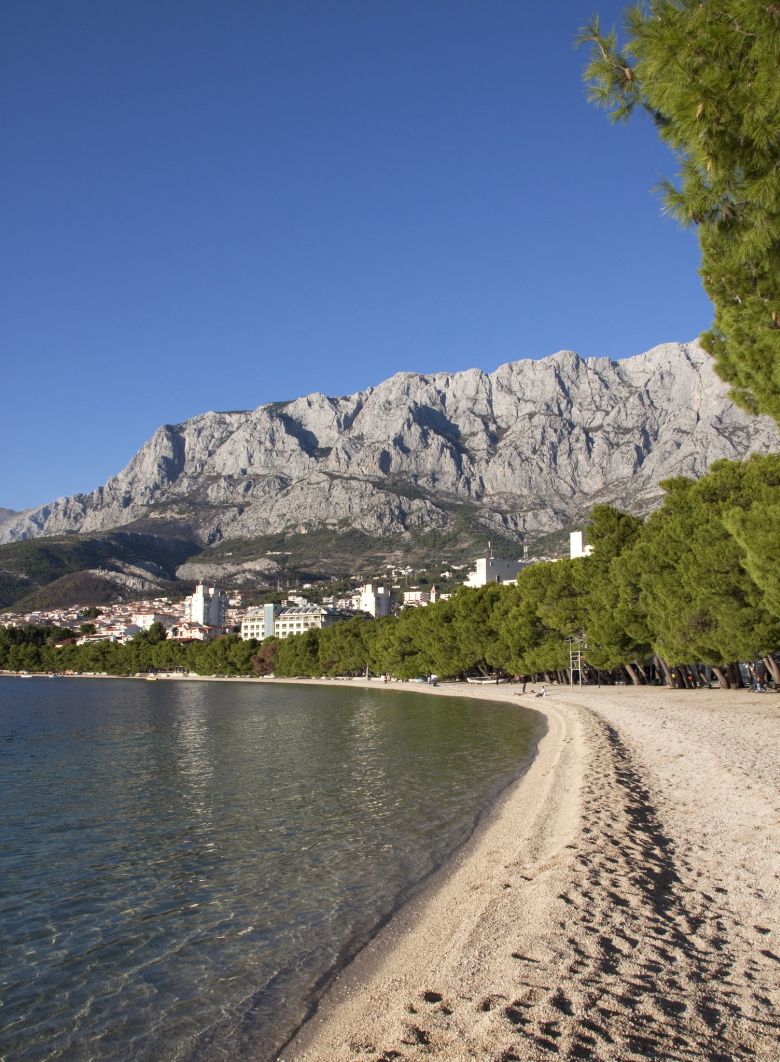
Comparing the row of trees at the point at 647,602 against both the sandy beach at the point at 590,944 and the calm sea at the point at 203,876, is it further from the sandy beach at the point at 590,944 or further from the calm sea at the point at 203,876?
the calm sea at the point at 203,876

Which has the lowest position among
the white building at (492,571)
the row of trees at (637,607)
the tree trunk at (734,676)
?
the tree trunk at (734,676)

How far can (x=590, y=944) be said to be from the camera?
9367 millimetres

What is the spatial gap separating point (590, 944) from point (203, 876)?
318 inches

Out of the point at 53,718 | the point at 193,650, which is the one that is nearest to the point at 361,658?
the point at 193,650

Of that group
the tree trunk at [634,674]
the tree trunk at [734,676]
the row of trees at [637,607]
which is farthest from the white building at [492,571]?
the tree trunk at [734,676]

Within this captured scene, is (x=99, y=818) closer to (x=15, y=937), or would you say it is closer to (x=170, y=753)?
(x=15, y=937)

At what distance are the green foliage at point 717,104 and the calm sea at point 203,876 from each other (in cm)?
1079

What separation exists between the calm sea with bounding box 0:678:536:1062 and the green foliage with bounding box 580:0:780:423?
10789 mm

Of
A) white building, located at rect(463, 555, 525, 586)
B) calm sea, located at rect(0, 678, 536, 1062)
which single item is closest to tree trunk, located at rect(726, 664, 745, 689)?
calm sea, located at rect(0, 678, 536, 1062)

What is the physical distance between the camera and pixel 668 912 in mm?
10508

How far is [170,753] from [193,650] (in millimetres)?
125419

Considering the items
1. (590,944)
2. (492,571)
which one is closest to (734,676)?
(590,944)

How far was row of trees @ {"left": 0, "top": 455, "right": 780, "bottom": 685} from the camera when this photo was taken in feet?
124

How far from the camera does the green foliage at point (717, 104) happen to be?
816 centimetres
